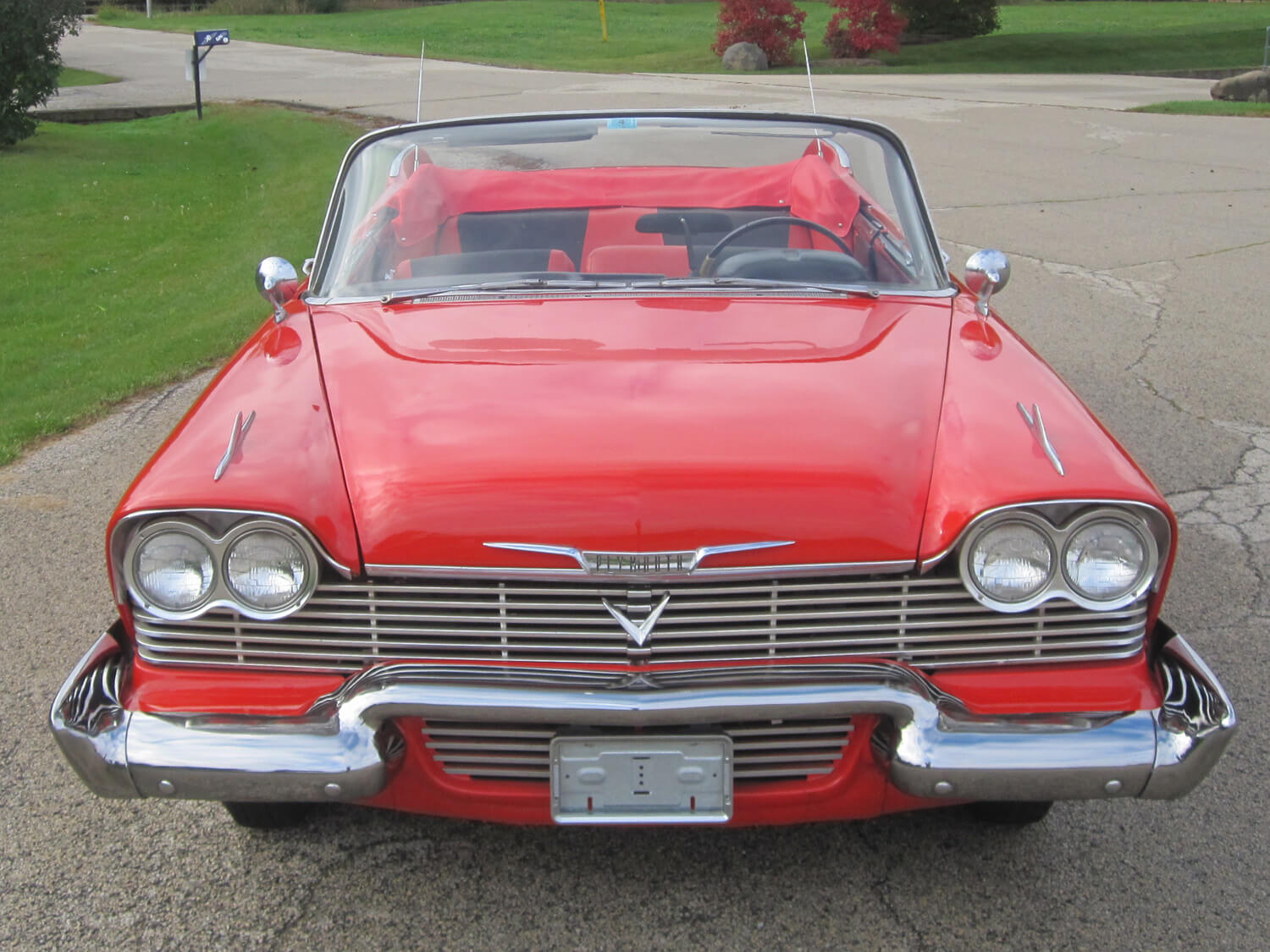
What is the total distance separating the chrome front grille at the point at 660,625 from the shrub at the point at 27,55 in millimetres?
13566

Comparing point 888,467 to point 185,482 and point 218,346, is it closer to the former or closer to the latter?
point 185,482

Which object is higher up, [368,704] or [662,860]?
[368,704]

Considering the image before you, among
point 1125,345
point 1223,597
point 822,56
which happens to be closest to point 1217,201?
point 1125,345

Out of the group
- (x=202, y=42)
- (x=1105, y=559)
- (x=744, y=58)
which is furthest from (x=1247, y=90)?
(x=1105, y=559)

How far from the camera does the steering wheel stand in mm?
3357

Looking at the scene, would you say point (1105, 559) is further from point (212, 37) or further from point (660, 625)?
point (212, 37)

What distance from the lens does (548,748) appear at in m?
2.27

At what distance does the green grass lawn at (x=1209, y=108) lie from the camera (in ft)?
54.7

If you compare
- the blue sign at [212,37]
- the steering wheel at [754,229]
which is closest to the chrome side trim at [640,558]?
the steering wheel at [754,229]

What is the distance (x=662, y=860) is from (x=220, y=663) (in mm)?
998

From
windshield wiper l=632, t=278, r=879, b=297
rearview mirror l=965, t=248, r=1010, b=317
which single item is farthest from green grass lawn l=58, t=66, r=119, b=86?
rearview mirror l=965, t=248, r=1010, b=317

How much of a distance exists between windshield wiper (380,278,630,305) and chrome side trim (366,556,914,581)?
3.72 ft

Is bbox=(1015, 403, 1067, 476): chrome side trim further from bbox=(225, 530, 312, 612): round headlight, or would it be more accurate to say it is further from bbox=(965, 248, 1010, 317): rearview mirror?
bbox=(225, 530, 312, 612): round headlight

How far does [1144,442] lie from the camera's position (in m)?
5.02
